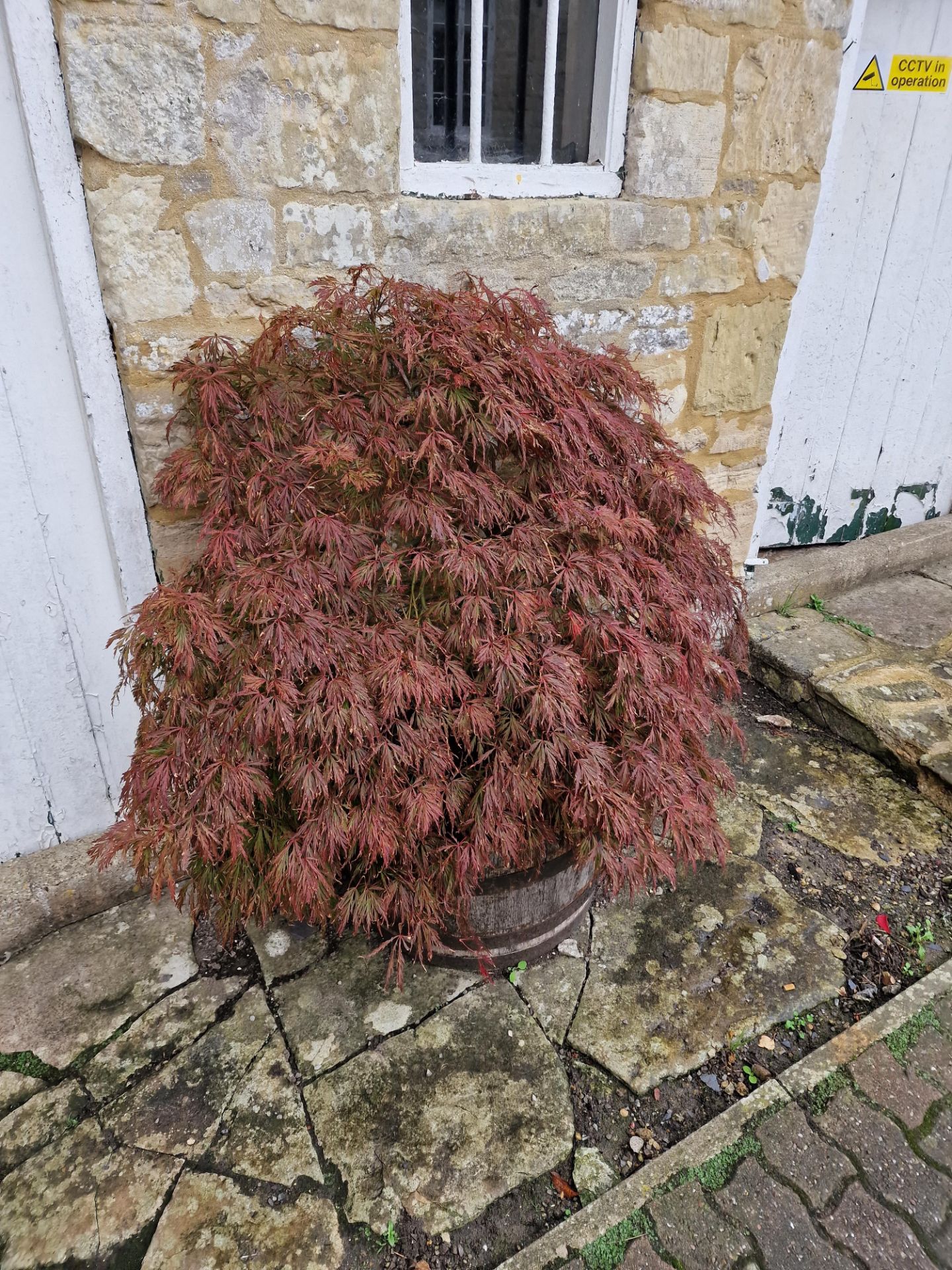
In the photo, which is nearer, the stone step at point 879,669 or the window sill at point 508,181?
the window sill at point 508,181

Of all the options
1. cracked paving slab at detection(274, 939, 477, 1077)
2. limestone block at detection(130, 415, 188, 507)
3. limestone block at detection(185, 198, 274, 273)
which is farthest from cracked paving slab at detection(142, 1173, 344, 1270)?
limestone block at detection(185, 198, 274, 273)

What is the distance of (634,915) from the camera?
2.14 metres

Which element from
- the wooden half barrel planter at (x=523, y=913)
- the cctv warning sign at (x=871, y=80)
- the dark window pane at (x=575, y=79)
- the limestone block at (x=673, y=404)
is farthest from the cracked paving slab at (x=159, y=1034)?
the cctv warning sign at (x=871, y=80)

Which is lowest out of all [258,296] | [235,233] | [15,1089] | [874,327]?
[15,1089]

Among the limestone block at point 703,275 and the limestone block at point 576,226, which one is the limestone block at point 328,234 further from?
the limestone block at point 703,275

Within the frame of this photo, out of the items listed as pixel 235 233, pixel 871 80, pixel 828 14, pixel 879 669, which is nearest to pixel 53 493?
pixel 235 233

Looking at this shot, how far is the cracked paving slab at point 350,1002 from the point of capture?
1794 mm

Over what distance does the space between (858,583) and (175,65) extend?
10.9 ft

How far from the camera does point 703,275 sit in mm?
2477

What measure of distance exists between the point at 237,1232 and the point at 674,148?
9.41 feet

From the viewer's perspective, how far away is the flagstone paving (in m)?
1.49

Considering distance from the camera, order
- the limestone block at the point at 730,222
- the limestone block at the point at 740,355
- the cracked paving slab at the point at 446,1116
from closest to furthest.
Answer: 1. the cracked paving slab at the point at 446,1116
2. the limestone block at the point at 730,222
3. the limestone block at the point at 740,355

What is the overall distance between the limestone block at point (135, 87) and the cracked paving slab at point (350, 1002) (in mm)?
1931

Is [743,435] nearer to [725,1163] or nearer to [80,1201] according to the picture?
[725,1163]
